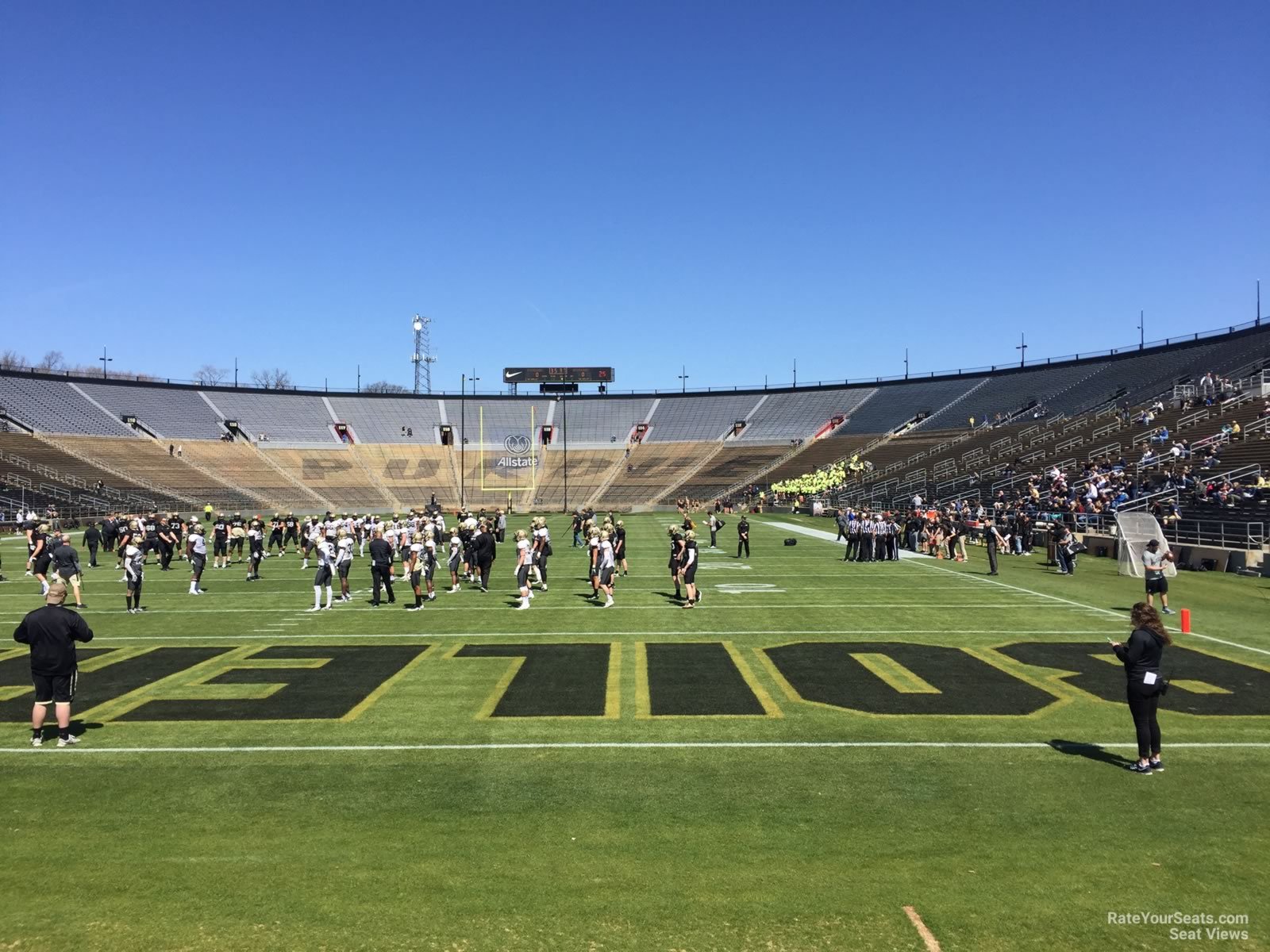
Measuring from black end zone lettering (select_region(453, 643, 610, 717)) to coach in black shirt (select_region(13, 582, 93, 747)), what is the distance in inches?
169

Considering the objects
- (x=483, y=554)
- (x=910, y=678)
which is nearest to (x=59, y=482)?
(x=483, y=554)

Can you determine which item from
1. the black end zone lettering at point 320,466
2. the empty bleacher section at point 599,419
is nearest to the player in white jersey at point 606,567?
the black end zone lettering at point 320,466

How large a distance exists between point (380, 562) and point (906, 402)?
80.0 metres

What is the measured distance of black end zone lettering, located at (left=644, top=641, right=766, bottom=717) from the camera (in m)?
10.2

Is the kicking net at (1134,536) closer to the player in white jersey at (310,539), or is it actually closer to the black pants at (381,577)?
the black pants at (381,577)

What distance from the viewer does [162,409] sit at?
280 ft

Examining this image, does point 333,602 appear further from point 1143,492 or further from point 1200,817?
point 1143,492

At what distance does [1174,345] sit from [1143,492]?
150 feet

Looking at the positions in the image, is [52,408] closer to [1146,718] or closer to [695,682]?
[695,682]

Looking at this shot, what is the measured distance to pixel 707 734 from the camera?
9.12 metres

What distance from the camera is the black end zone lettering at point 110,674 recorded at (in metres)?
10.4

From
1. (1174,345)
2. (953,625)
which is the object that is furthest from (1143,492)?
(1174,345)

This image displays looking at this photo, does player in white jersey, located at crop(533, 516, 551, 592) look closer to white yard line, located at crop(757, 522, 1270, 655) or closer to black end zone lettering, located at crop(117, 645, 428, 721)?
black end zone lettering, located at crop(117, 645, 428, 721)

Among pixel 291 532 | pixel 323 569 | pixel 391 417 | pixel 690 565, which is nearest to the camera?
pixel 690 565
